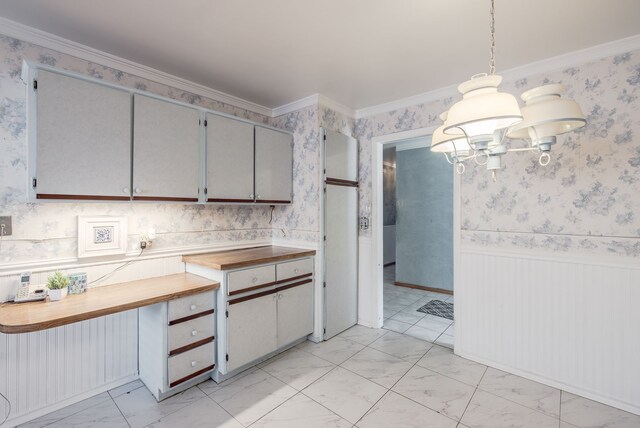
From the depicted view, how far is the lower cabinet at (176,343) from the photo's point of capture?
216 centimetres

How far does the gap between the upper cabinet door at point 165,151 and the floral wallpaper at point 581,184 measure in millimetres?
2514

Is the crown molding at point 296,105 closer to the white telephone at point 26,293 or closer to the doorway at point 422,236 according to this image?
the doorway at point 422,236

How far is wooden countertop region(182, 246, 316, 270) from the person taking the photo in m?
2.45

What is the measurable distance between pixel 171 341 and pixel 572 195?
3.21 m

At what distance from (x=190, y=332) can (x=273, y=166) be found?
172cm

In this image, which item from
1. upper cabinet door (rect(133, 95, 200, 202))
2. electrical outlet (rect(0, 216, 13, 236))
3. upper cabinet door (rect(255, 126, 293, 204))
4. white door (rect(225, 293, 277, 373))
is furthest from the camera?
upper cabinet door (rect(255, 126, 293, 204))

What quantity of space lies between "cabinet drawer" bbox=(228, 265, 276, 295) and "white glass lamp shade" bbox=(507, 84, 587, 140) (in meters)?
2.08

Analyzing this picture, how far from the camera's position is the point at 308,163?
3258mm

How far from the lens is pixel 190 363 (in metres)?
2.27

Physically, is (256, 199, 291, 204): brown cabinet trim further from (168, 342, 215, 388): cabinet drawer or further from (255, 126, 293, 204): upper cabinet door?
(168, 342, 215, 388): cabinet drawer

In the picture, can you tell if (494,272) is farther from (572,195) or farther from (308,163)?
(308,163)

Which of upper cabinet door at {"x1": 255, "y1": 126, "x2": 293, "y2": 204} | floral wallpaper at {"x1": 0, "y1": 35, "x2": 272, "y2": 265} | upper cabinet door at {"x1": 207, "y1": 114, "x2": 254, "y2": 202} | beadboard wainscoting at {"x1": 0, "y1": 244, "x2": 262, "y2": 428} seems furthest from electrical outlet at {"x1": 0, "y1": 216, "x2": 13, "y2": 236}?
upper cabinet door at {"x1": 255, "y1": 126, "x2": 293, "y2": 204}

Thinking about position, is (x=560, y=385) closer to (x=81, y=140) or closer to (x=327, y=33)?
(x=327, y=33)

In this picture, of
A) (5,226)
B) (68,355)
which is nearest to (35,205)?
(5,226)
